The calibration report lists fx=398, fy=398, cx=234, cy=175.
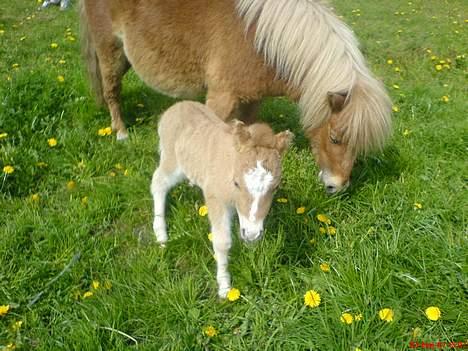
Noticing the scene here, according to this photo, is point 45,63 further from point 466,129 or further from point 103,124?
point 466,129

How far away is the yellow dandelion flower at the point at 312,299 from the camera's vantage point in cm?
231

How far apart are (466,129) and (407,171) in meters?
1.11

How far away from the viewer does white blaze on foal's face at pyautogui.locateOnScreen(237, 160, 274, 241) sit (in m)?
2.11

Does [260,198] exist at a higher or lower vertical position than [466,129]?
higher

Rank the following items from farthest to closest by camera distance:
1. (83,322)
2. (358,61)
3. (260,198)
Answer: (358,61) → (83,322) → (260,198)

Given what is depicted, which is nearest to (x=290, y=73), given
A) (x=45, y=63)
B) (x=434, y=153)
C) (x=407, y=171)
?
(x=407, y=171)

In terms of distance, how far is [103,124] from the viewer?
4.74 meters

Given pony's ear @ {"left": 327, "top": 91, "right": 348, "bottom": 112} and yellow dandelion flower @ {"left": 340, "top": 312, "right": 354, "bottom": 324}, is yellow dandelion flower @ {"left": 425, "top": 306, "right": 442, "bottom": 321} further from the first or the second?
pony's ear @ {"left": 327, "top": 91, "right": 348, "bottom": 112}

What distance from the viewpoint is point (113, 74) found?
15.6 feet

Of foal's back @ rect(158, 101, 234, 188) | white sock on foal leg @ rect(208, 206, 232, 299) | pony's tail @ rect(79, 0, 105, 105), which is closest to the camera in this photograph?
white sock on foal leg @ rect(208, 206, 232, 299)

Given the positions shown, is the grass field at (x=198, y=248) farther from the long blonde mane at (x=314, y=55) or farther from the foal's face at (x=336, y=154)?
the long blonde mane at (x=314, y=55)

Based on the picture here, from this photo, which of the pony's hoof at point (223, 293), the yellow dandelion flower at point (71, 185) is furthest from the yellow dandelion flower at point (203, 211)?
the yellow dandelion flower at point (71, 185)

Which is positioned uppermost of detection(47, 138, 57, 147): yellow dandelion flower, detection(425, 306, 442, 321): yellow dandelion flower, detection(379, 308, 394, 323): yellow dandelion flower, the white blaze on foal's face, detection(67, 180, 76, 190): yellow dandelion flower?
the white blaze on foal's face

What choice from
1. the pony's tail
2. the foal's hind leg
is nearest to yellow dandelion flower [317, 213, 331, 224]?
the foal's hind leg
